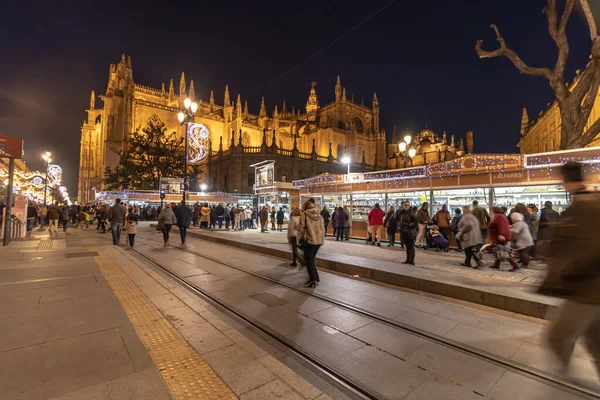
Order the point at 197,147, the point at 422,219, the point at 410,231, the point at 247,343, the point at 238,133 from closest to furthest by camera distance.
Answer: the point at 247,343, the point at 410,231, the point at 422,219, the point at 197,147, the point at 238,133

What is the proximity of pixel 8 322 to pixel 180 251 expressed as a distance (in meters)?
6.69

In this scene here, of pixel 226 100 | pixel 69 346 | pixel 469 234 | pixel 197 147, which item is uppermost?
pixel 226 100

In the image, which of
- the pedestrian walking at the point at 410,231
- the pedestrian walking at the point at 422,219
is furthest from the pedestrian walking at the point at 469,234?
the pedestrian walking at the point at 422,219

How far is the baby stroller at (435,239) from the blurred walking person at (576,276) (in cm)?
857

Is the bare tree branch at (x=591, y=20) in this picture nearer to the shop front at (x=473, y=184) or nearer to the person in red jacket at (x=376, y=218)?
the shop front at (x=473, y=184)

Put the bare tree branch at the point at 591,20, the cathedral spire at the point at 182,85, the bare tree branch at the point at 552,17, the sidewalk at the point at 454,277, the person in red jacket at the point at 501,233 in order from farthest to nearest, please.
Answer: the cathedral spire at the point at 182,85 < the bare tree branch at the point at 552,17 < the bare tree branch at the point at 591,20 < the person in red jacket at the point at 501,233 < the sidewalk at the point at 454,277

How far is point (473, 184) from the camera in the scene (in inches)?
417

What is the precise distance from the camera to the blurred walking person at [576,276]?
76.9 inches

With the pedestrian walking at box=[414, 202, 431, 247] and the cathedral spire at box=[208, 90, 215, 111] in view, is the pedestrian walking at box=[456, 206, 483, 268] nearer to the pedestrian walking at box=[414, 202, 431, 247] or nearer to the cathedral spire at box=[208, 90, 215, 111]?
the pedestrian walking at box=[414, 202, 431, 247]

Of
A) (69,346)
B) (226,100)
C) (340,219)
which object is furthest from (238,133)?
(69,346)

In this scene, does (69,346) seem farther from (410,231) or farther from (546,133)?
(546,133)

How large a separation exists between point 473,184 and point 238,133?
45336 mm

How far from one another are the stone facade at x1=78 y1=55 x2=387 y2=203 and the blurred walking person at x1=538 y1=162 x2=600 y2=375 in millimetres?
35381

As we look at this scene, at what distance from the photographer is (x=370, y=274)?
22.1 ft
